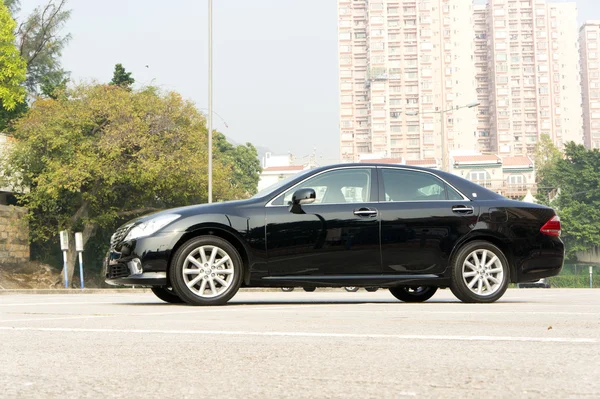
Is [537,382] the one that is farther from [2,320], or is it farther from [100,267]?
[100,267]

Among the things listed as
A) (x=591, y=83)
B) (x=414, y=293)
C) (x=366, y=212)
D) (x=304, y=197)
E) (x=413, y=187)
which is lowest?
(x=414, y=293)

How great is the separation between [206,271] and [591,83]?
7422 inches

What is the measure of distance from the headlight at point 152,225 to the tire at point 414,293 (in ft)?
10.3

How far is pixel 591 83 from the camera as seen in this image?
7313 inches

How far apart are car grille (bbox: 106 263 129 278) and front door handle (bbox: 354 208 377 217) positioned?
257 centimetres

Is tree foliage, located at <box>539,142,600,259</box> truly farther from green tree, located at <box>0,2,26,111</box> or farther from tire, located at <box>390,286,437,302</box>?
tire, located at <box>390,286,437,302</box>

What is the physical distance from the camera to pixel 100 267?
45.5 m

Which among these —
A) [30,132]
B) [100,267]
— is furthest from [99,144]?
[100,267]

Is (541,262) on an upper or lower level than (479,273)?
upper

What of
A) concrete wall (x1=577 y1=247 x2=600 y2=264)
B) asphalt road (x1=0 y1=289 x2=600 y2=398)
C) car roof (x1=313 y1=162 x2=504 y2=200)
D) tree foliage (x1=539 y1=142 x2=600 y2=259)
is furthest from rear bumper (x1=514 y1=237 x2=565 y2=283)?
concrete wall (x1=577 y1=247 x2=600 y2=264)

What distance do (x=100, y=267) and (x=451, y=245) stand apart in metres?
37.7

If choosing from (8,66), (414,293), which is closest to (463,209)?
(414,293)

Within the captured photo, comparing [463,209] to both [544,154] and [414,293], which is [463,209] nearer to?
[414,293]

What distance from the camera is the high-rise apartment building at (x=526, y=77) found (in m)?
163
